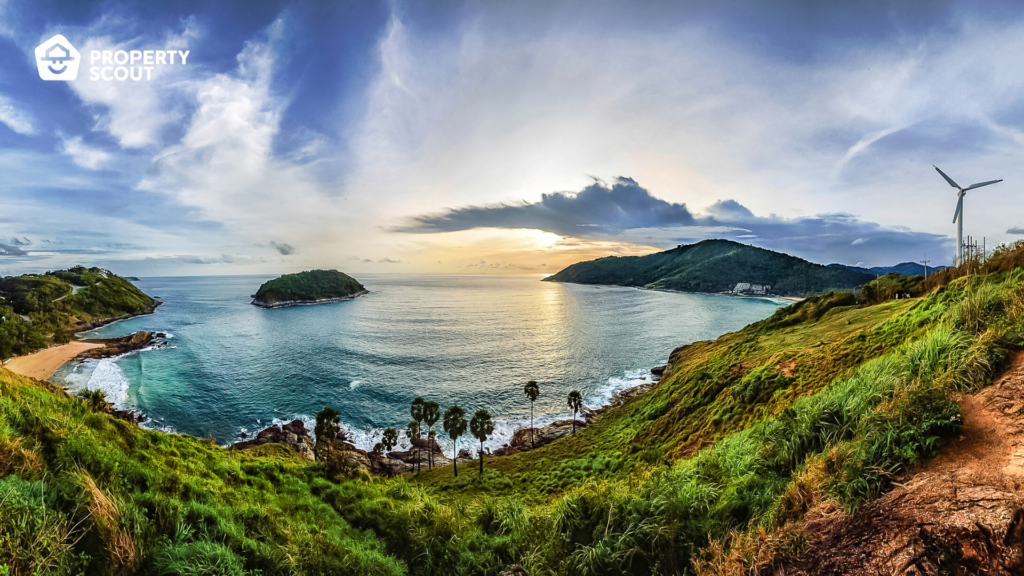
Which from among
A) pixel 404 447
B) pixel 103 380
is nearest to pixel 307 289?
pixel 103 380

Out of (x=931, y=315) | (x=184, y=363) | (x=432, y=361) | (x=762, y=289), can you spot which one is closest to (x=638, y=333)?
(x=432, y=361)

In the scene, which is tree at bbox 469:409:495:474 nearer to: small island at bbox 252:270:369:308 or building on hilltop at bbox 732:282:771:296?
small island at bbox 252:270:369:308

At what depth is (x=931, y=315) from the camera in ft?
48.2

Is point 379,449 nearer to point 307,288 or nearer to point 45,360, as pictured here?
point 45,360

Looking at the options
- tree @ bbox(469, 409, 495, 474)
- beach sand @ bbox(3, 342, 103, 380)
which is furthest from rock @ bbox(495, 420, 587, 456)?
beach sand @ bbox(3, 342, 103, 380)

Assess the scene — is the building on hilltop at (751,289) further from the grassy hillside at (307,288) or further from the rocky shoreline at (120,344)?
the rocky shoreline at (120,344)

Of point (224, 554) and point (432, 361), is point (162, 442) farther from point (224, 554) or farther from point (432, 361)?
point (432, 361)

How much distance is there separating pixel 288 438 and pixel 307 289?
145m

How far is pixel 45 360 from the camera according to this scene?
59.1m

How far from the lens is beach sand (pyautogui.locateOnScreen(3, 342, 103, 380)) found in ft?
174

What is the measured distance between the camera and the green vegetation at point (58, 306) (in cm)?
6494

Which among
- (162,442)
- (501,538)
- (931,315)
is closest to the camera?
(501,538)

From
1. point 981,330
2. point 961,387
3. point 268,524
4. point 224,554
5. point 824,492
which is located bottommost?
point 268,524

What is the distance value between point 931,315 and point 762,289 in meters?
214
